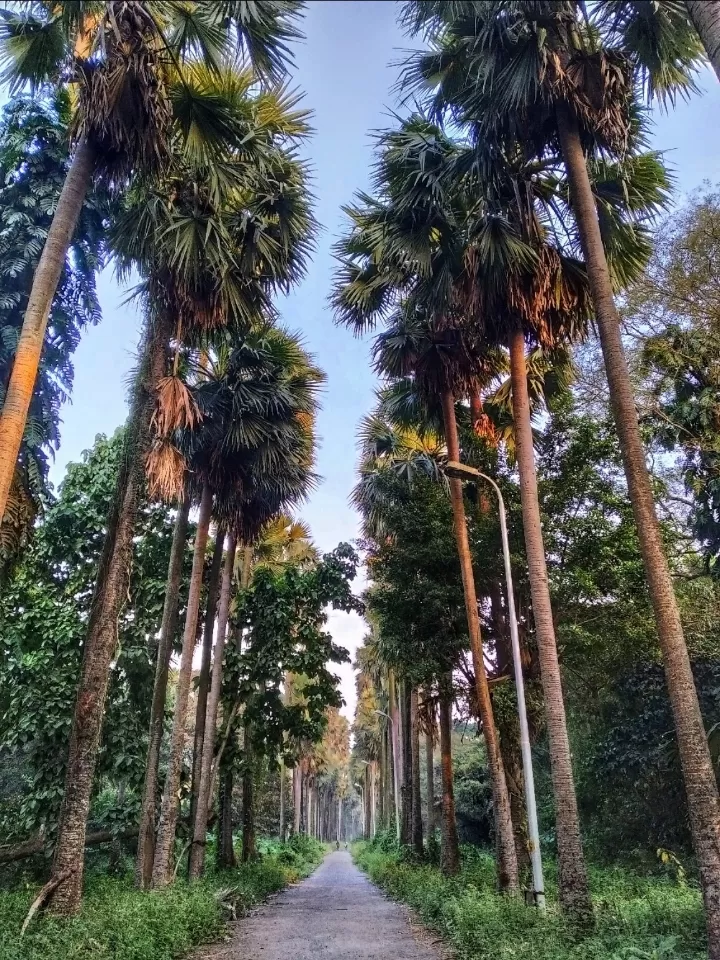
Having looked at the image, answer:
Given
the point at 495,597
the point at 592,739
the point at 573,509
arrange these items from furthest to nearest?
the point at 592,739, the point at 495,597, the point at 573,509

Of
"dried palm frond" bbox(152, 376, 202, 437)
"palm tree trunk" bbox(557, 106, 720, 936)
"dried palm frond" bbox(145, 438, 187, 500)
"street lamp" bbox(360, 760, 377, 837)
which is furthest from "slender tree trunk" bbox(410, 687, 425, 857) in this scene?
"street lamp" bbox(360, 760, 377, 837)

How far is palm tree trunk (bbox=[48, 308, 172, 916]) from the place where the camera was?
24.8ft

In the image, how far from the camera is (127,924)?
785 centimetres

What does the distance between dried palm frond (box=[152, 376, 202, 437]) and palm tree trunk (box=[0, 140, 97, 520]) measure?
2403 mm

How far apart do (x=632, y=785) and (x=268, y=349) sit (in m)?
16.2

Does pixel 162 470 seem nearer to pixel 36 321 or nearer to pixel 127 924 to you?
pixel 36 321

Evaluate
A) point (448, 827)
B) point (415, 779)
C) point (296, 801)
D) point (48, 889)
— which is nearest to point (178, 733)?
point (48, 889)

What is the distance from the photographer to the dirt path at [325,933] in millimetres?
8984

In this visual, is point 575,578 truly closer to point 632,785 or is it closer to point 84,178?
point 632,785

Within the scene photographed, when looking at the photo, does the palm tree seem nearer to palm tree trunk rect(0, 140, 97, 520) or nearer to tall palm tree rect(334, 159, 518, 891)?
tall palm tree rect(334, 159, 518, 891)

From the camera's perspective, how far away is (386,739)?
4350cm

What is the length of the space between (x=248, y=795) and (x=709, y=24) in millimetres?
20183

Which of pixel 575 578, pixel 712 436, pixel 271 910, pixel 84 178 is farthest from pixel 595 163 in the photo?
pixel 271 910

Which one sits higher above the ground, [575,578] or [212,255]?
[212,255]
